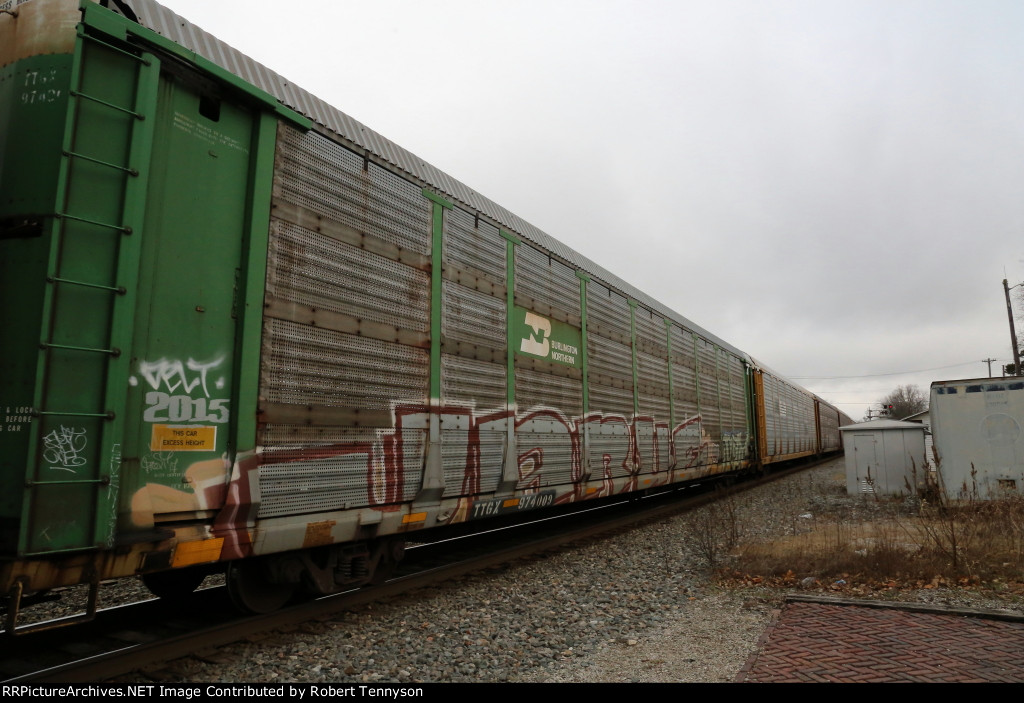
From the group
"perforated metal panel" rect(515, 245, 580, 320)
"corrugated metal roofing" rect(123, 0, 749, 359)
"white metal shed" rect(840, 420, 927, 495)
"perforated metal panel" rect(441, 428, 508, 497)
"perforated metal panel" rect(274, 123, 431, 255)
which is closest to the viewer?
"corrugated metal roofing" rect(123, 0, 749, 359)

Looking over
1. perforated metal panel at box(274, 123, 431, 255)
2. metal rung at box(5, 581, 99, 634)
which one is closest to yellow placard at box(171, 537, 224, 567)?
metal rung at box(5, 581, 99, 634)

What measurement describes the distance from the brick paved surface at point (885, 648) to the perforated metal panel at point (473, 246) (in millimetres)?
4477

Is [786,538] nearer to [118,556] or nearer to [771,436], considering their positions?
[118,556]

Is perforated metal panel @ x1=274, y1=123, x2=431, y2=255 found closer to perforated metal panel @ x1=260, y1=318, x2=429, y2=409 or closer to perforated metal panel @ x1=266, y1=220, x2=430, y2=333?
perforated metal panel @ x1=266, y1=220, x2=430, y2=333

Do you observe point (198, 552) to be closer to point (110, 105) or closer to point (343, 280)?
point (343, 280)

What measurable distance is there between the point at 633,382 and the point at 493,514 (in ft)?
15.7

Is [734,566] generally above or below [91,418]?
below

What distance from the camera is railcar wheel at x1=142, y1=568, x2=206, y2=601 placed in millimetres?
5020

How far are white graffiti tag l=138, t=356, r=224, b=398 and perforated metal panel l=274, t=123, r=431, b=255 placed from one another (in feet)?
4.80

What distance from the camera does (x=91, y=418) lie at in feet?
11.3

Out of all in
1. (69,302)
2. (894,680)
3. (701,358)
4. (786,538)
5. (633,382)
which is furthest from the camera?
(701,358)

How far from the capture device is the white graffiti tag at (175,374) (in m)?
3.78

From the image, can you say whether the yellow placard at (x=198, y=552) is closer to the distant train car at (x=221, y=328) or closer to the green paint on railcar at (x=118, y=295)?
the distant train car at (x=221, y=328)
